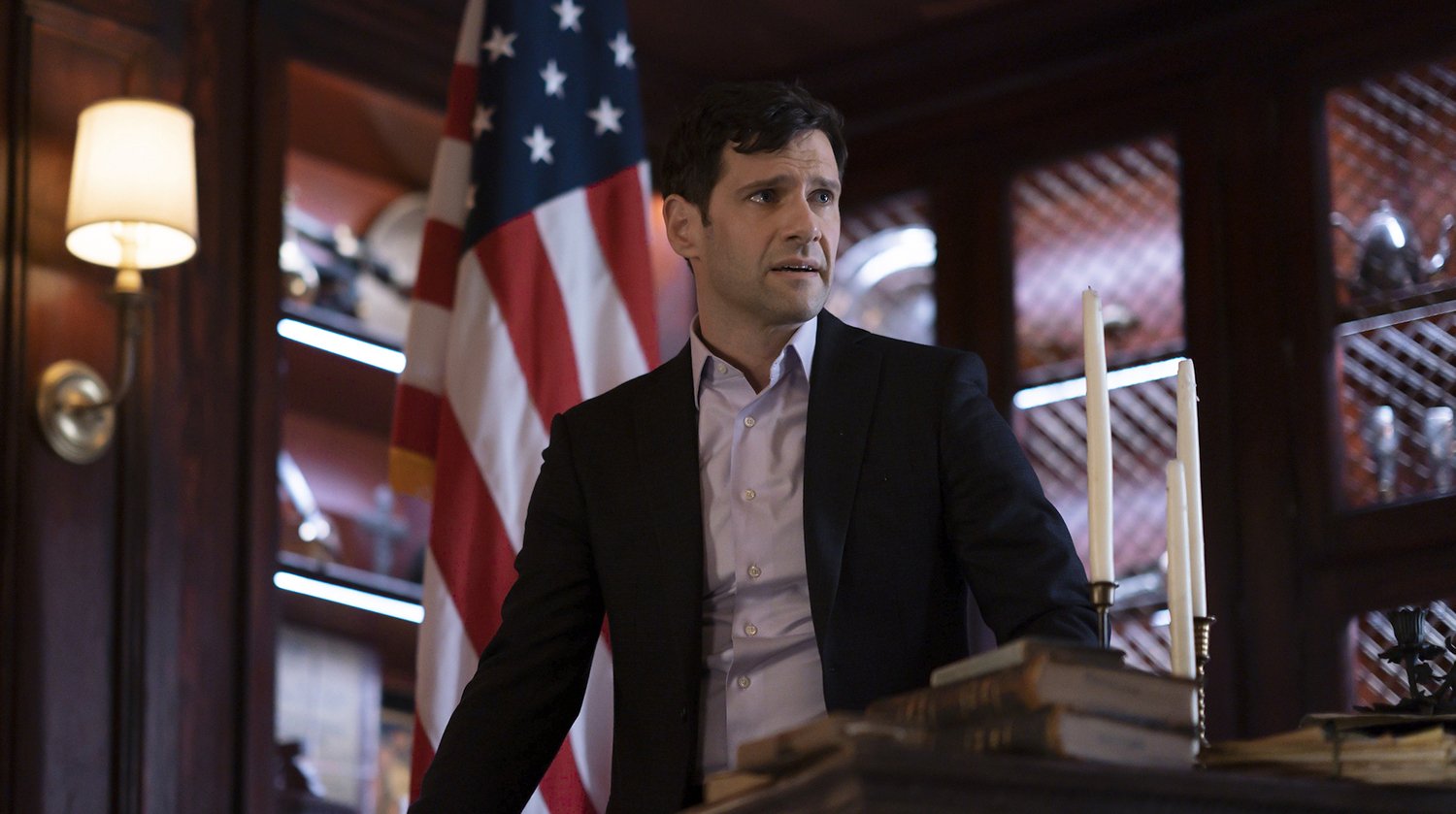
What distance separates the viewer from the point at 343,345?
3914 millimetres

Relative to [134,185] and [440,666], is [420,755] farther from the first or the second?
[134,185]

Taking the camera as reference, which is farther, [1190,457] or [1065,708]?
[1190,457]

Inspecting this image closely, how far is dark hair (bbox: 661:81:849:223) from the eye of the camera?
7.35ft

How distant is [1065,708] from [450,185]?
7.74ft

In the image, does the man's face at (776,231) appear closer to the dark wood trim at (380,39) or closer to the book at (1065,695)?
the book at (1065,695)

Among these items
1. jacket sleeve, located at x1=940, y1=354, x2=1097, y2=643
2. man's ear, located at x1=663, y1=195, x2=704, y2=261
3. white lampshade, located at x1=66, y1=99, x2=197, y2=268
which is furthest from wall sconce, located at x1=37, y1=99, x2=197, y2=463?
jacket sleeve, located at x1=940, y1=354, x2=1097, y2=643

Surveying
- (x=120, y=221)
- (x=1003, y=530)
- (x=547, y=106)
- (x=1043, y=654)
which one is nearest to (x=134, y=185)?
(x=120, y=221)

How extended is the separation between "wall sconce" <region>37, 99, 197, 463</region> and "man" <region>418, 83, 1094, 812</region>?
3.61ft

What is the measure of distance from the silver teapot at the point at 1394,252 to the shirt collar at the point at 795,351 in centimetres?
183

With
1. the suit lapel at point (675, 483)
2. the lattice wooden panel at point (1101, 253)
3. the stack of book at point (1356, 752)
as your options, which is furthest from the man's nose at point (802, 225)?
the lattice wooden panel at point (1101, 253)

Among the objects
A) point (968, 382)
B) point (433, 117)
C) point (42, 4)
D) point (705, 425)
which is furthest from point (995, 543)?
point (433, 117)

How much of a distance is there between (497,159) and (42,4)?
80 centimetres

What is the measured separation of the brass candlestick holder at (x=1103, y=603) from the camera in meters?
1.66

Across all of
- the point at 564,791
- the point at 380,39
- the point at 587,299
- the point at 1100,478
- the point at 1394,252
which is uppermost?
the point at 380,39
